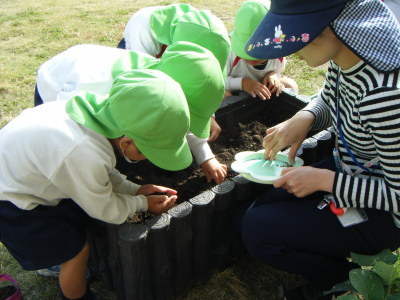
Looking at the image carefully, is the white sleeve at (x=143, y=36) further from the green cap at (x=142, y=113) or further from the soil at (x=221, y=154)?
the green cap at (x=142, y=113)

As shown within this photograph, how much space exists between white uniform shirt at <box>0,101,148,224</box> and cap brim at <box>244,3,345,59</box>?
62cm

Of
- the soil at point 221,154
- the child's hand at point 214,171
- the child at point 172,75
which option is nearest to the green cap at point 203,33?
the child at point 172,75

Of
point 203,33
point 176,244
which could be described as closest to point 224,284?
point 176,244

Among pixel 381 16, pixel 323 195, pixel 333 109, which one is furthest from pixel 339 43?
pixel 323 195

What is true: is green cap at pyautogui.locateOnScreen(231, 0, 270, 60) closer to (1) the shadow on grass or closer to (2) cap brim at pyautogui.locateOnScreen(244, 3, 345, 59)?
(2) cap brim at pyautogui.locateOnScreen(244, 3, 345, 59)

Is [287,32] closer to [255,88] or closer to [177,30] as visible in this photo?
[177,30]

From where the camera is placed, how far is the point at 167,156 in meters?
1.47

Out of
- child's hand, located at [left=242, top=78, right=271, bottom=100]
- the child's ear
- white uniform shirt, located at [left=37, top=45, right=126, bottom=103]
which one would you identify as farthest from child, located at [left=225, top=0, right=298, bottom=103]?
the child's ear

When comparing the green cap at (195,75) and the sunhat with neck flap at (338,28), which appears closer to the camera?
the sunhat with neck flap at (338,28)

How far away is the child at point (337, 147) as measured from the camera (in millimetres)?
1226

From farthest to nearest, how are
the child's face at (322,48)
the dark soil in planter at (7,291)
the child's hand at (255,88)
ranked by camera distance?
1. the child's hand at (255,88)
2. the dark soil in planter at (7,291)
3. the child's face at (322,48)

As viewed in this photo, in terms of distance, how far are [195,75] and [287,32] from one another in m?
0.47

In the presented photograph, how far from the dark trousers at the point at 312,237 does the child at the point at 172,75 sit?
428 millimetres

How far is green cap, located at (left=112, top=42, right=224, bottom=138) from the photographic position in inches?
63.6
